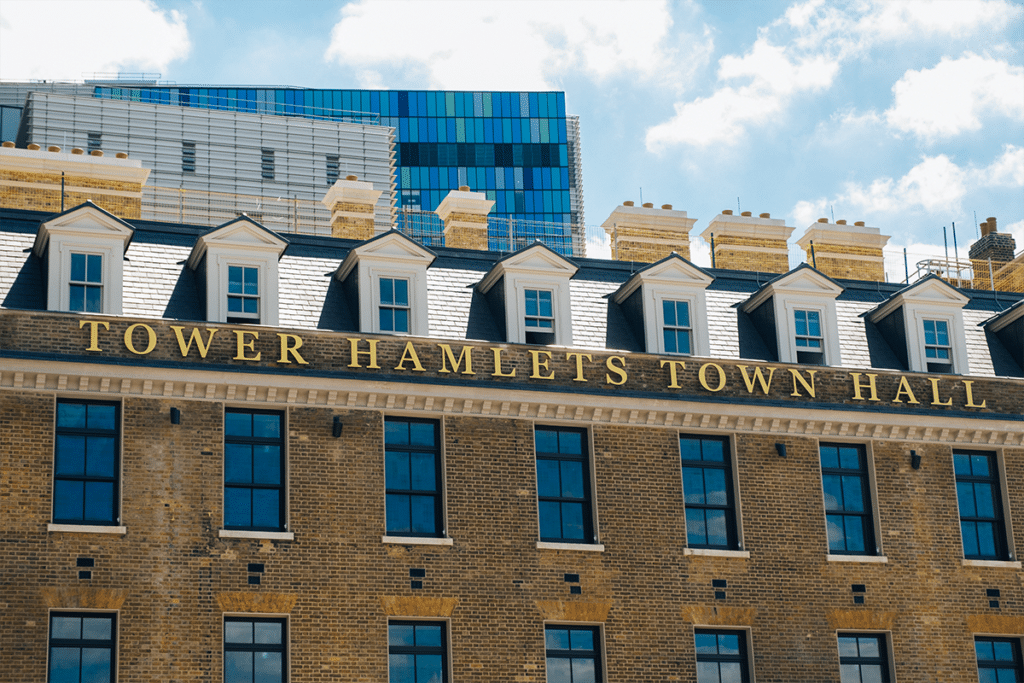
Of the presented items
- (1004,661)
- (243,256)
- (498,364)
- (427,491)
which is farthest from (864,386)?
(243,256)

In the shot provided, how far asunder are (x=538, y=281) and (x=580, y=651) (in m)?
8.29

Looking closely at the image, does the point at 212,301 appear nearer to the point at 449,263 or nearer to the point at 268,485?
the point at 268,485

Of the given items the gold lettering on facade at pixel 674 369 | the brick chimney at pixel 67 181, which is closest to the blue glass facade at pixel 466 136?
the brick chimney at pixel 67 181

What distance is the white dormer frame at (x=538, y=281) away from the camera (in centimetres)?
3297

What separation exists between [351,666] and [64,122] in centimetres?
7231

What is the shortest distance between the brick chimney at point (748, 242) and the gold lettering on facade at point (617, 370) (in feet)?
28.0

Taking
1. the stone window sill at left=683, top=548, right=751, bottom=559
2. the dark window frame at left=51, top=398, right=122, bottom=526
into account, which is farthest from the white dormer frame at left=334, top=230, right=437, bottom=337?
the stone window sill at left=683, top=548, right=751, bottom=559

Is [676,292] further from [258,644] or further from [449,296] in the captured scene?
[258,644]

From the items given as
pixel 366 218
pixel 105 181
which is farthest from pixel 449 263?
pixel 105 181

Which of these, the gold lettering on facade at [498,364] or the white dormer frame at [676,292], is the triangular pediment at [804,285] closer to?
the white dormer frame at [676,292]

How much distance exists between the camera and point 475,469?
30.9 metres

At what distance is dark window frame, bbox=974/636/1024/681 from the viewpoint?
108 feet

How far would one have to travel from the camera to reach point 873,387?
1344 inches

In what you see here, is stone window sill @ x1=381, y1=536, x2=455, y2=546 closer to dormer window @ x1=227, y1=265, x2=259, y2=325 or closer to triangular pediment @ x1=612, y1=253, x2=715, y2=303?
dormer window @ x1=227, y1=265, x2=259, y2=325
